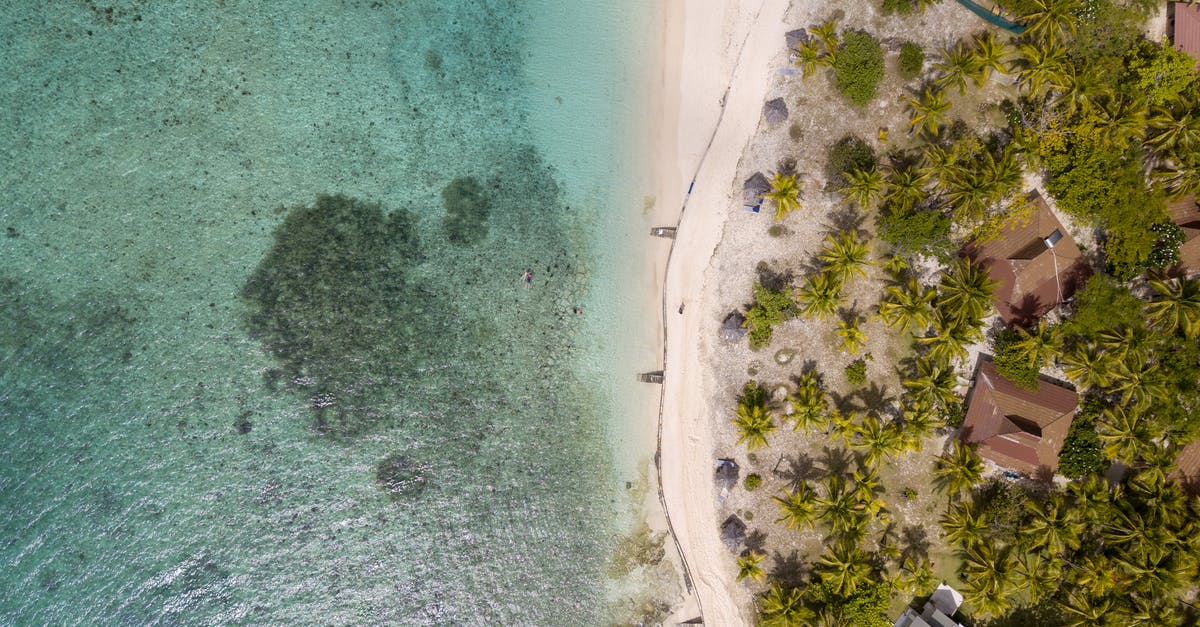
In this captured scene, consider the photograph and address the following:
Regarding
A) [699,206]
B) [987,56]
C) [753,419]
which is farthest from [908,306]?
[987,56]

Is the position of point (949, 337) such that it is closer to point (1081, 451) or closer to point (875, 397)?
point (875, 397)

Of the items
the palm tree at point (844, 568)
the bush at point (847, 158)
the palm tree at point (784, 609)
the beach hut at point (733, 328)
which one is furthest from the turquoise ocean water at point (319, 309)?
the palm tree at point (844, 568)

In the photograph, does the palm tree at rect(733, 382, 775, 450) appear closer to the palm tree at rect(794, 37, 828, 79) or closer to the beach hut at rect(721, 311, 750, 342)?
the beach hut at rect(721, 311, 750, 342)

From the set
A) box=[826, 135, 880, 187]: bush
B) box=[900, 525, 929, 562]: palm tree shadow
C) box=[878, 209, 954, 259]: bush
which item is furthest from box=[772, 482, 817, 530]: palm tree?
box=[826, 135, 880, 187]: bush

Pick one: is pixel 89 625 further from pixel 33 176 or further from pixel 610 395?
pixel 610 395

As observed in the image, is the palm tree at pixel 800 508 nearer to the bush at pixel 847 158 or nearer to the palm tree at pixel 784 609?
the palm tree at pixel 784 609

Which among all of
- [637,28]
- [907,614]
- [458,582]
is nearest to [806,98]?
[637,28]
